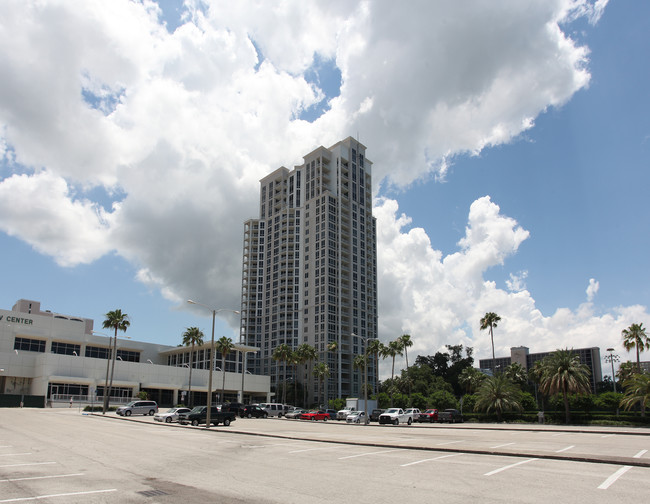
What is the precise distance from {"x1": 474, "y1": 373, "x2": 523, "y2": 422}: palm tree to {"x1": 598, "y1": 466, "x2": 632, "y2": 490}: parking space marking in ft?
156

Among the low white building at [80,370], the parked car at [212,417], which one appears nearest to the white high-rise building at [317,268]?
the low white building at [80,370]

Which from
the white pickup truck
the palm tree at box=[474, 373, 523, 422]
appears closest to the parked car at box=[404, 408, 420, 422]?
the white pickup truck

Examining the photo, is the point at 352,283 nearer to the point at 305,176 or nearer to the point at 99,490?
the point at 305,176

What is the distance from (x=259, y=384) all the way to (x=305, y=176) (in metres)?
68.7

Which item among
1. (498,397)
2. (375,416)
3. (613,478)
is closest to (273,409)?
(375,416)

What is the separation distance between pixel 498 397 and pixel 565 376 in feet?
28.8

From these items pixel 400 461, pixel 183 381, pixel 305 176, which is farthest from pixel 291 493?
pixel 305 176

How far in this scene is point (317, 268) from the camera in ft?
450

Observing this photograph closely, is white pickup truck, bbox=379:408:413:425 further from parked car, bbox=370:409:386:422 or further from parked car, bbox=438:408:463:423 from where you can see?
parked car, bbox=370:409:386:422

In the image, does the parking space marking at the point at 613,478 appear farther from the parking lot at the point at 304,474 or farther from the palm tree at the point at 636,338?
the palm tree at the point at 636,338

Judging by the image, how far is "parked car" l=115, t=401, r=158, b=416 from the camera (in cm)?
5296

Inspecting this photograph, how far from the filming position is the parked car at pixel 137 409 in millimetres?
52959

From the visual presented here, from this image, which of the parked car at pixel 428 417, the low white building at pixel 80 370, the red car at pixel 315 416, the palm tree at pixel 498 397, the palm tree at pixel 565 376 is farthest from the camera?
the low white building at pixel 80 370

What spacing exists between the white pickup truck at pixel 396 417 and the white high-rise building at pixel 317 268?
70.3 meters
